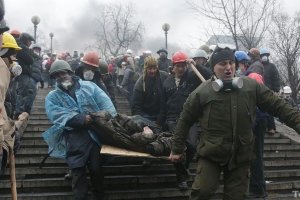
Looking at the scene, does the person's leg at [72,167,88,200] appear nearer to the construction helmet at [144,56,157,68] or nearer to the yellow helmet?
the yellow helmet

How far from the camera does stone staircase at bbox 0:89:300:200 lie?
22.2 ft

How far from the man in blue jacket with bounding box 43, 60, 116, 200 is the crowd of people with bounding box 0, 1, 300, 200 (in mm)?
13

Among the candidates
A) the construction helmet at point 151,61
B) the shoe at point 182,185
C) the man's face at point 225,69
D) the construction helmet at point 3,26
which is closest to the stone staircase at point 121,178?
the shoe at point 182,185

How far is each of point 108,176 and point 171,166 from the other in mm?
1148

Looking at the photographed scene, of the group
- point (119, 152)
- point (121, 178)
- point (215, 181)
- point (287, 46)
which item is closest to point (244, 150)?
point (215, 181)

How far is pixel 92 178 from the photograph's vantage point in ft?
20.7

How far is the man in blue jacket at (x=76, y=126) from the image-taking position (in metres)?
6.06

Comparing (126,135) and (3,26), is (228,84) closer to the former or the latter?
(126,135)

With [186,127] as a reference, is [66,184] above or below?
below

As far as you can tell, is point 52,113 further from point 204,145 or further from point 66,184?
point 204,145

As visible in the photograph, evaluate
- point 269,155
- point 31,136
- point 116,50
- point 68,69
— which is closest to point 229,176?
point 68,69

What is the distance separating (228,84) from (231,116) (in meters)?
0.33

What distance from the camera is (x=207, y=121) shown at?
4.74 m

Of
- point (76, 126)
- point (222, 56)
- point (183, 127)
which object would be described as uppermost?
point (222, 56)
